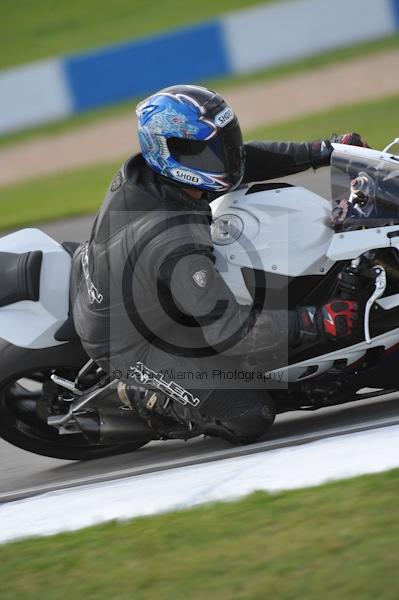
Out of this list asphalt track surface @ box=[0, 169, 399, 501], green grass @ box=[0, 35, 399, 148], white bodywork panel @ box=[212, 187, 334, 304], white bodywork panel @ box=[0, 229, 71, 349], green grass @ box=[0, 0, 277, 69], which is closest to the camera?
white bodywork panel @ box=[212, 187, 334, 304]

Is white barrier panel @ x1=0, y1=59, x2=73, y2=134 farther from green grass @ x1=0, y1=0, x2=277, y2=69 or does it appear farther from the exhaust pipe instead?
the exhaust pipe

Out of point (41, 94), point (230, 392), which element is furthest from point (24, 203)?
point (230, 392)

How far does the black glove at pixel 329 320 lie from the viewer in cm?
432

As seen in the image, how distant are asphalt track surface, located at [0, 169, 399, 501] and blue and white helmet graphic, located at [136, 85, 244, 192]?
1216 mm

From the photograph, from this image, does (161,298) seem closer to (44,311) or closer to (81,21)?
(44,311)

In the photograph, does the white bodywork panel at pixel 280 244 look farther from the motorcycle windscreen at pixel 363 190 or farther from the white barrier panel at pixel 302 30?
the white barrier panel at pixel 302 30

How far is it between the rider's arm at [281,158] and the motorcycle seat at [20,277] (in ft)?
3.65

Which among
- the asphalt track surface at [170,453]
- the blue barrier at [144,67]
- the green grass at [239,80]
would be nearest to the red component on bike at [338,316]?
the asphalt track surface at [170,453]

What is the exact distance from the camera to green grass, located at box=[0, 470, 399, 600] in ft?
9.89

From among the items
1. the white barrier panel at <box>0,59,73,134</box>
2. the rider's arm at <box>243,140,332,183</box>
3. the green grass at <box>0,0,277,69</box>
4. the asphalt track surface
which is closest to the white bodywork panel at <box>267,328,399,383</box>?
the asphalt track surface

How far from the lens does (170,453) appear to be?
5.12m

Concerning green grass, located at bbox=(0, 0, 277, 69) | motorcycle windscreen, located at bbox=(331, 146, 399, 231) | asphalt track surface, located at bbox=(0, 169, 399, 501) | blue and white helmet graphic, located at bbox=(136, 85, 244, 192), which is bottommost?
asphalt track surface, located at bbox=(0, 169, 399, 501)

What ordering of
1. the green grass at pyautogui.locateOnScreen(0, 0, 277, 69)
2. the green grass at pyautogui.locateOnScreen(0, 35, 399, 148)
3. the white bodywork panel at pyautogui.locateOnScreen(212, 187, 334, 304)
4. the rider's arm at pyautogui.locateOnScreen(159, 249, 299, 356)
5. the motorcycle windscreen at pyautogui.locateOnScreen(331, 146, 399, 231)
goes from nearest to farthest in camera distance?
1. the rider's arm at pyautogui.locateOnScreen(159, 249, 299, 356)
2. the motorcycle windscreen at pyautogui.locateOnScreen(331, 146, 399, 231)
3. the white bodywork panel at pyautogui.locateOnScreen(212, 187, 334, 304)
4. the green grass at pyautogui.locateOnScreen(0, 35, 399, 148)
5. the green grass at pyautogui.locateOnScreen(0, 0, 277, 69)

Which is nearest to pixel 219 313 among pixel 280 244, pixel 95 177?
pixel 280 244
